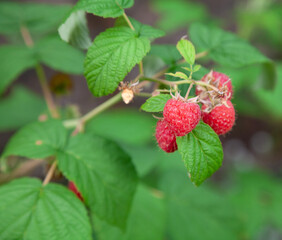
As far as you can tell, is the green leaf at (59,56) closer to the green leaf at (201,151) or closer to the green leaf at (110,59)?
the green leaf at (110,59)

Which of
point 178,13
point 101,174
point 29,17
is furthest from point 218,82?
point 178,13

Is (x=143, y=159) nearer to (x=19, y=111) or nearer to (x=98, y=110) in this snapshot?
(x=98, y=110)

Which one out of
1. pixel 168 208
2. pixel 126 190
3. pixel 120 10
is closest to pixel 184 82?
pixel 120 10

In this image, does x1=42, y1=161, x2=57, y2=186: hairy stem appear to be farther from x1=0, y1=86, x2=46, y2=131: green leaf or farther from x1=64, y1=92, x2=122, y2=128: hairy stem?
x1=0, y1=86, x2=46, y2=131: green leaf

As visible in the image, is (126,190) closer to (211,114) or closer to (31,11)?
(211,114)

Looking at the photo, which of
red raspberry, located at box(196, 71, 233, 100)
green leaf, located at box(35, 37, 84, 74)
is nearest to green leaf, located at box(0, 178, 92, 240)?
red raspberry, located at box(196, 71, 233, 100)

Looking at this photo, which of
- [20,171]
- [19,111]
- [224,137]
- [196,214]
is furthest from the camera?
[19,111]

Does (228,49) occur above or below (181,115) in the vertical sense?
below
